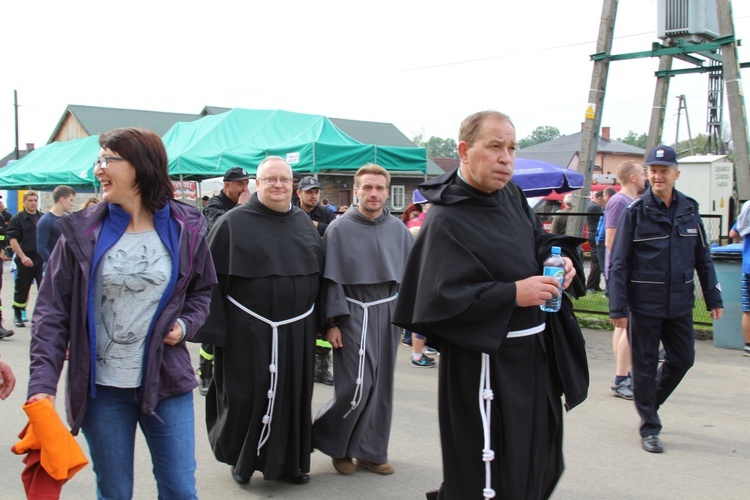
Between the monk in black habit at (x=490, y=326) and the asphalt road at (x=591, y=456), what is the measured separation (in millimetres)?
1448

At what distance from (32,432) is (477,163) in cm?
201

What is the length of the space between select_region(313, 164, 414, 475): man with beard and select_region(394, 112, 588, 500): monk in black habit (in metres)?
1.56

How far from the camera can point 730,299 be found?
815cm

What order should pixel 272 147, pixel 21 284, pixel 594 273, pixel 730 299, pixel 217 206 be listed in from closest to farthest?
pixel 217 206, pixel 730 299, pixel 21 284, pixel 594 273, pixel 272 147

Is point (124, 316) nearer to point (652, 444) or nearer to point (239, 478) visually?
point (239, 478)

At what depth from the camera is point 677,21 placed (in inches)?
441

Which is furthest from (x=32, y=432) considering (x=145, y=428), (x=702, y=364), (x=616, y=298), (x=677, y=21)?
(x=677, y=21)

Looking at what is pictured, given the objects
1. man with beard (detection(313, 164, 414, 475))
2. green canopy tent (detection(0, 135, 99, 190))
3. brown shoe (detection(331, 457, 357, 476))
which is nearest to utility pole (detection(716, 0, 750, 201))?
man with beard (detection(313, 164, 414, 475))

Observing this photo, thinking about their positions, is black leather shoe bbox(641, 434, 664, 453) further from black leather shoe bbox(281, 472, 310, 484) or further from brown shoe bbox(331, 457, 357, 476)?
black leather shoe bbox(281, 472, 310, 484)

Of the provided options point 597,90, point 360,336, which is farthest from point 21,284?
point 597,90

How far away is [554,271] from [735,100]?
9.62m

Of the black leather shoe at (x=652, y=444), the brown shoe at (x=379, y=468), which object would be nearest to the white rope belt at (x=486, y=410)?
the brown shoe at (x=379, y=468)

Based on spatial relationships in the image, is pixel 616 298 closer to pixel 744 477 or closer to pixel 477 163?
pixel 744 477

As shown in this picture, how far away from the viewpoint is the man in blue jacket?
5006 mm
